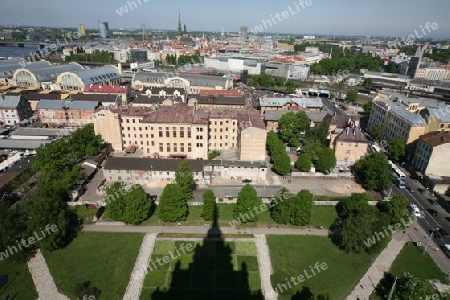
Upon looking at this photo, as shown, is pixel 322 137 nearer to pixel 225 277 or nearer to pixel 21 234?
pixel 225 277

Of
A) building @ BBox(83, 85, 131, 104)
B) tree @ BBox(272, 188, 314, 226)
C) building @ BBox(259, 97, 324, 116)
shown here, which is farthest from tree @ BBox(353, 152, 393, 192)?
building @ BBox(83, 85, 131, 104)

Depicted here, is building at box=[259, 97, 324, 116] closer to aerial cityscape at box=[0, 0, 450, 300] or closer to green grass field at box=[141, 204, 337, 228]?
aerial cityscape at box=[0, 0, 450, 300]

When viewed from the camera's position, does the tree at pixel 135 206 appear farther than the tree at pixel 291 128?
No

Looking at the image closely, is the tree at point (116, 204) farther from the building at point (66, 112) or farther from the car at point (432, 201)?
the car at point (432, 201)

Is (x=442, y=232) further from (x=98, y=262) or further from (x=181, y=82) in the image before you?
(x=181, y=82)

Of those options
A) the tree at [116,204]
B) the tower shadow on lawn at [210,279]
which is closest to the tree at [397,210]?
the tower shadow on lawn at [210,279]

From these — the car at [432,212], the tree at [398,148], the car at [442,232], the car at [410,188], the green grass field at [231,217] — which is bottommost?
the green grass field at [231,217]

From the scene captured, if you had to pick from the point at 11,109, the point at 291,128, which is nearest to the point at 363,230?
the point at 291,128
